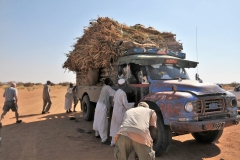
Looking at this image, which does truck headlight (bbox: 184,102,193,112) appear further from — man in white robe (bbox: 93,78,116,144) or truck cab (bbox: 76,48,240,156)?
man in white robe (bbox: 93,78,116,144)

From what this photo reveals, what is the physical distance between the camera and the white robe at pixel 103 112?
690 cm

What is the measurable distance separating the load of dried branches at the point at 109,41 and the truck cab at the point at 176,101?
4.11ft

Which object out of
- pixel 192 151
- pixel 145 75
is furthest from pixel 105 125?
pixel 192 151

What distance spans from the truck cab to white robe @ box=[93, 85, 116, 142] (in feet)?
2.23

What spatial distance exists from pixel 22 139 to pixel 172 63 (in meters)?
5.19

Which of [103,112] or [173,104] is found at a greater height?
[173,104]

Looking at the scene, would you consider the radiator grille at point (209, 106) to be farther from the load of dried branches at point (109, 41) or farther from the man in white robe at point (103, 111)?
the load of dried branches at point (109, 41)

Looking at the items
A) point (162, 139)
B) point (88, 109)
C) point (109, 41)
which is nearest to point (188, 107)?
point (162, 139)

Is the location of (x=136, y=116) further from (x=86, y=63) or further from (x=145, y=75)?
(x=86, y=63)

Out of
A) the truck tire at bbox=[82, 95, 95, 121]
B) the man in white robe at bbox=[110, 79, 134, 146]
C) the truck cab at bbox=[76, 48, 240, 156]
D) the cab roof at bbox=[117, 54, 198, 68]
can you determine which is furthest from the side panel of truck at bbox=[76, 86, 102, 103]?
the man in white robe at bbox=[110, 79, 134, 146]

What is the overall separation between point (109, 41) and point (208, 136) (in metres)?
4.39

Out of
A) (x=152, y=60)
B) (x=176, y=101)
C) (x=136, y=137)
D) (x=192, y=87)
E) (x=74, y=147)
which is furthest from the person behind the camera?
(x=152, y=60)

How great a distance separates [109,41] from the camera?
8.11m

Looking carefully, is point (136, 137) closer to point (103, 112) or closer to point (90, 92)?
point (103, 112)
